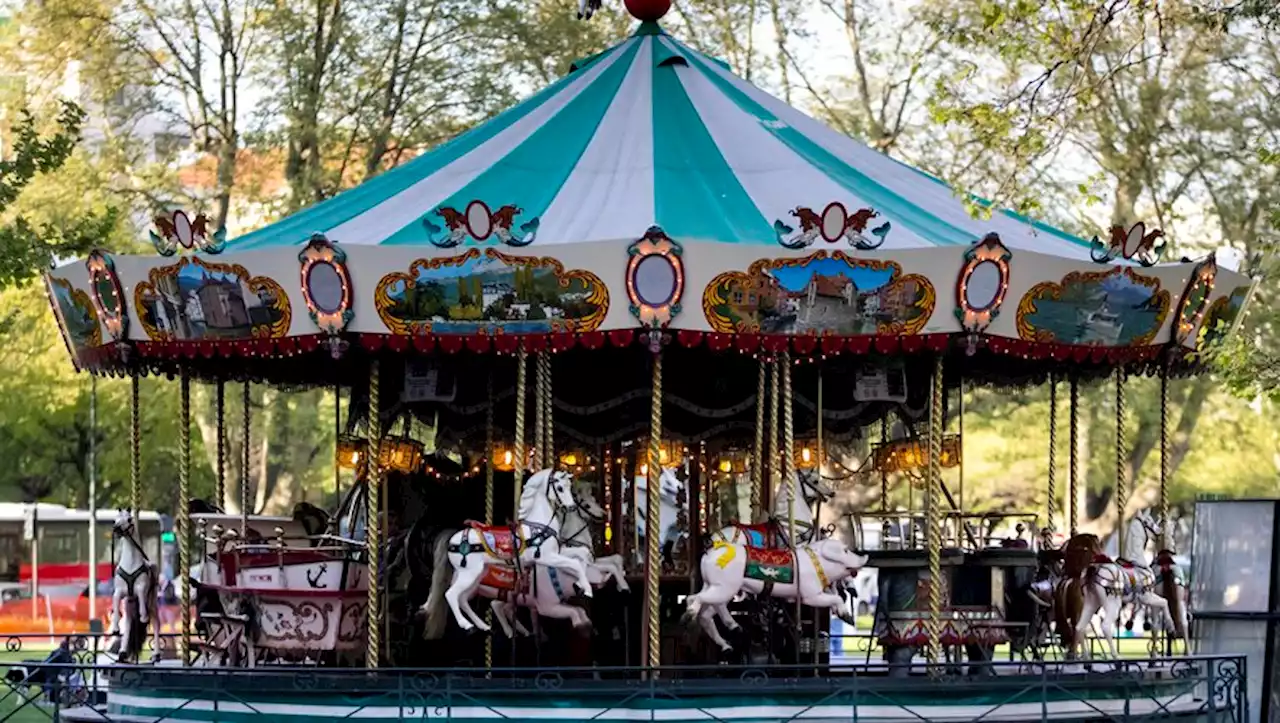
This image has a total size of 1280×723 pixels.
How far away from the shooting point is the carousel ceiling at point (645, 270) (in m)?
15.5

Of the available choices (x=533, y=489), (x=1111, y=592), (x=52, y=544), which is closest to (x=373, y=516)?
(x=533, y=489)

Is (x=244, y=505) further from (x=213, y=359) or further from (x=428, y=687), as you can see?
(x=428, y=687)

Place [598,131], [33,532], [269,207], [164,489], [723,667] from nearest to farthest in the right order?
1. [723,667]
2. [598,131]
3. [269,207]
4. [33,532]
5. [164,489]

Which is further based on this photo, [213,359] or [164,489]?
[164,489]

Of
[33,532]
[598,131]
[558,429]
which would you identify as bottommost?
[33,532]

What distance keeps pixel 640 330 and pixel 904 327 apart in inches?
82.2

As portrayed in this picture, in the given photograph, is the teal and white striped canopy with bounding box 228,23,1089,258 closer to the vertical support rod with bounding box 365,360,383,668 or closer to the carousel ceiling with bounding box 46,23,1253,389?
the carousel ceiling with bounding box 46,23,1253,389

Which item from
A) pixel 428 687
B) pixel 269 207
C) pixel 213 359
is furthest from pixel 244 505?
Answer: pixel 269 207

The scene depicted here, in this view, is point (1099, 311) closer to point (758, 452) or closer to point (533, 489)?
point (758, 452)

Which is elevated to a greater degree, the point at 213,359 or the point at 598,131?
the point at 598,131

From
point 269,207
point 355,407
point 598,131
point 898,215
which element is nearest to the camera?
point 898,215

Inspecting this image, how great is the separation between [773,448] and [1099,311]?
9.64ft

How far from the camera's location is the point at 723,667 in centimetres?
1473

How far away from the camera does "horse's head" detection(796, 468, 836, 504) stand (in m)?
17.2
